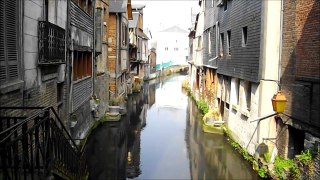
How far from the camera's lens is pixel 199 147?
731 inches

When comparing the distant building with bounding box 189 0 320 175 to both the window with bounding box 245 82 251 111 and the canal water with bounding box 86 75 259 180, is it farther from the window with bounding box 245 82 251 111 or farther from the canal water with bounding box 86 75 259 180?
the canal water with bounding box 86 75 259 180

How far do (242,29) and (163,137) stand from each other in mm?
7426

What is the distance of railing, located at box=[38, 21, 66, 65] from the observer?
403 inches

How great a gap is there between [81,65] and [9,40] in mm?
10076

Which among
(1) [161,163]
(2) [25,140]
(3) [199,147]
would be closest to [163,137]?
(3) [199,147]

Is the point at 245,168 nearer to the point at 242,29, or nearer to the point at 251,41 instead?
the point at 251,41

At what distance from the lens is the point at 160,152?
17.8 meters

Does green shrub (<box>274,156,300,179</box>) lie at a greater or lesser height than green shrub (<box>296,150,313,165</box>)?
lesser

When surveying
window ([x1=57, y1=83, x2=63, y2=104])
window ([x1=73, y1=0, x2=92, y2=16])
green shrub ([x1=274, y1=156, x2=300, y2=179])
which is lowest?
green shrub ([x1=274, y1=156, x2=300, y2=179])

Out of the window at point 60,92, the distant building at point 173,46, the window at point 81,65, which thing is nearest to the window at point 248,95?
the window at point 81,65

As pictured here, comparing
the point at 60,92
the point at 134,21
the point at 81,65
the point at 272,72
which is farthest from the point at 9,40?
the point at 134,21

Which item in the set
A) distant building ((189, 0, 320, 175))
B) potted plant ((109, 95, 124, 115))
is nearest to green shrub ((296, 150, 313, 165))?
distant building ((189, 0, 320, 175))

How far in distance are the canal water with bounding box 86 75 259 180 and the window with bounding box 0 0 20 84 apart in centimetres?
620

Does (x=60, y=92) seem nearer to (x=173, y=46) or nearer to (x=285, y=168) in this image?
(x=285, y=168)
